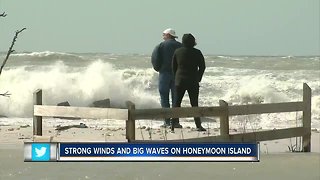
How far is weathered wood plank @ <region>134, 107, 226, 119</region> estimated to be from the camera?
6600 mm

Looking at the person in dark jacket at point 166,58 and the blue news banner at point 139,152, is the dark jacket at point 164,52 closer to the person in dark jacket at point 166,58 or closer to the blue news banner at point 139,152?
the person in dark jacket at point 166,58

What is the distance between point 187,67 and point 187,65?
0.10 ft

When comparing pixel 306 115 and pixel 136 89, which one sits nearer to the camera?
pixel 306 115

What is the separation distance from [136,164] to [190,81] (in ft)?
11.3

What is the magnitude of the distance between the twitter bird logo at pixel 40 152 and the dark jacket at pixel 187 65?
321 cm

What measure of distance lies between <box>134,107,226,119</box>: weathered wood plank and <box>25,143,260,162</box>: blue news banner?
1.39 ft

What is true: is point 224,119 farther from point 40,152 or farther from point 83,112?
point 40,152

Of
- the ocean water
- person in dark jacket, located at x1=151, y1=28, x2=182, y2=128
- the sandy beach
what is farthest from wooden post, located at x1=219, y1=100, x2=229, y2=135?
the ocean water

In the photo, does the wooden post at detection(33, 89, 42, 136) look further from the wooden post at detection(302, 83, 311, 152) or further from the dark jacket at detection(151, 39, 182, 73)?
the wooden post at detection(302, 83, 311, 152)

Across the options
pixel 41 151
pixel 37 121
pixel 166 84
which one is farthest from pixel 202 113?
pixel 166 84

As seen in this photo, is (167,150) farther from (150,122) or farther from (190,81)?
(150,122)

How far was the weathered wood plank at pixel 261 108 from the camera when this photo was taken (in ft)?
23.7

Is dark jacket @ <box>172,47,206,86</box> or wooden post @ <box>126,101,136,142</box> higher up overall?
dark jacket @ <box>172,47,206,86</box>

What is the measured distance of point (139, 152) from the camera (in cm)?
627
